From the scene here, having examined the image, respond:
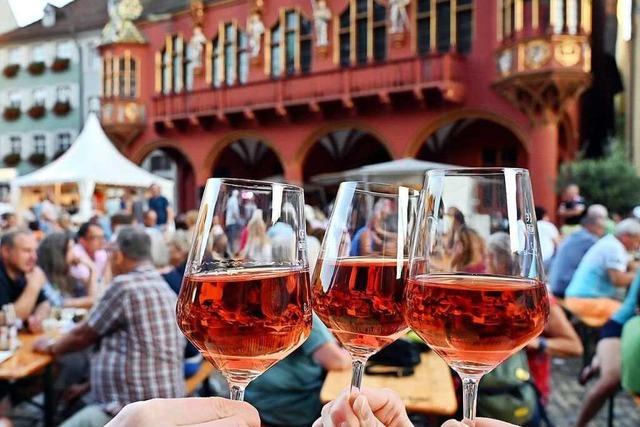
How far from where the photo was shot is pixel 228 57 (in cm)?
1736

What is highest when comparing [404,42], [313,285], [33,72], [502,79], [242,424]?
[33,72]

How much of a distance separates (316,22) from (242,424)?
600 inches

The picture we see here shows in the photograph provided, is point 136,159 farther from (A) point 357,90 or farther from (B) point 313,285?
(B) point 313,285

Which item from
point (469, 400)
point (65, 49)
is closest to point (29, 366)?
point (469, 400)

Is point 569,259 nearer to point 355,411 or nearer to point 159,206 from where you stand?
point 355,411

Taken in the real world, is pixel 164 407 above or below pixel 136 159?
below

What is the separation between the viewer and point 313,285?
1051 mm

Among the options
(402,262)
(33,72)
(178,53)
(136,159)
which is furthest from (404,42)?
(33,72)

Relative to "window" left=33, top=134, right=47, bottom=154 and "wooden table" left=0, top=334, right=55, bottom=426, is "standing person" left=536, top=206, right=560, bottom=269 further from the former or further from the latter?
"window" left=33, top=134, right=47, bottom=154

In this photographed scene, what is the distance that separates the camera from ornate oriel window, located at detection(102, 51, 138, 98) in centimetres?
1900

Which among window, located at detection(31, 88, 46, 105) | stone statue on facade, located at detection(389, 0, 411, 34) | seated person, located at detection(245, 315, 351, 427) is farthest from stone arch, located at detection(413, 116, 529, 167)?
window, located at detection(31, 88, 46, 105)

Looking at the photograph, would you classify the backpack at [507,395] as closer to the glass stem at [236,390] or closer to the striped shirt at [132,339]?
the striped shirt at [132,339]

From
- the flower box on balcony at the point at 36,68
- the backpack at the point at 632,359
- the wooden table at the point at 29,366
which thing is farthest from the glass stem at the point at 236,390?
the flower box on balcony at the point at 36,68

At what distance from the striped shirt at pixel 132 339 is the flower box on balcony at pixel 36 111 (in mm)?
25115
